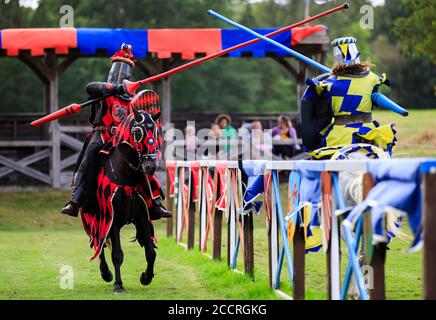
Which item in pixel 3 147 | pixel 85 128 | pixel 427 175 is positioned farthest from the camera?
pixel 3 147

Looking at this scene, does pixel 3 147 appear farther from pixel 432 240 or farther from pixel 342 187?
pixel 432 240

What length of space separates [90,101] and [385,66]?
55.5 m

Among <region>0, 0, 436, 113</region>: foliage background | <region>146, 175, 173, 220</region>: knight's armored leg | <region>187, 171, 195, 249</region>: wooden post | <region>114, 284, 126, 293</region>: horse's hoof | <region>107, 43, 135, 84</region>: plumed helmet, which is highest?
<region>0, 0, 436, 113</region>: foliage background

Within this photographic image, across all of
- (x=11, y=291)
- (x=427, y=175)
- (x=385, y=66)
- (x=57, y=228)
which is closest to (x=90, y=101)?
(x=11, y=291)

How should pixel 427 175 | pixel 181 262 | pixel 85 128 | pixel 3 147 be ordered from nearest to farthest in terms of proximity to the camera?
pixel 427 175, pixel 181 262, pixel 85 128, pixel 3 147

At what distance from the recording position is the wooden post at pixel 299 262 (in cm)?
848

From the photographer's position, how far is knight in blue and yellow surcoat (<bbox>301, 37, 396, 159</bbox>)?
991 centimetres

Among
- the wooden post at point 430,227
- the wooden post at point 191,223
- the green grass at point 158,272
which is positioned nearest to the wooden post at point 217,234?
the green grass at point 158,272

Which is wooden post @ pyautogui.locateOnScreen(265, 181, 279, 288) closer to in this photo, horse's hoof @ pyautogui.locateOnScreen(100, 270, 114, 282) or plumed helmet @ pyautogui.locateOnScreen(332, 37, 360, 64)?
plumed helmet @ pyautogui.locateOnScreen(332, 37, 360, 64)

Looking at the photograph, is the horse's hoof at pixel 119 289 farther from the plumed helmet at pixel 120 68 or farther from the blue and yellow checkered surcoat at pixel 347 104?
the plumed helmet at pixel 120 68

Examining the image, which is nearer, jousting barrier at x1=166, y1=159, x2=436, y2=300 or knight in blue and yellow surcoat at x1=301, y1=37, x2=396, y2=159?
jousting barrier at x1=166, y1=159, x2=436, y2=300

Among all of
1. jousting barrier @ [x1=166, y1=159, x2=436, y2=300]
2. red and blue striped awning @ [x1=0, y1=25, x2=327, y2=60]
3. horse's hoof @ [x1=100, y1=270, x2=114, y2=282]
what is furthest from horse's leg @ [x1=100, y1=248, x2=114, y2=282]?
red and blue striped awning @ [x1=0, y1=25, x2=327, y2=60]

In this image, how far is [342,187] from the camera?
7656 mm

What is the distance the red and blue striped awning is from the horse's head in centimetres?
1248
